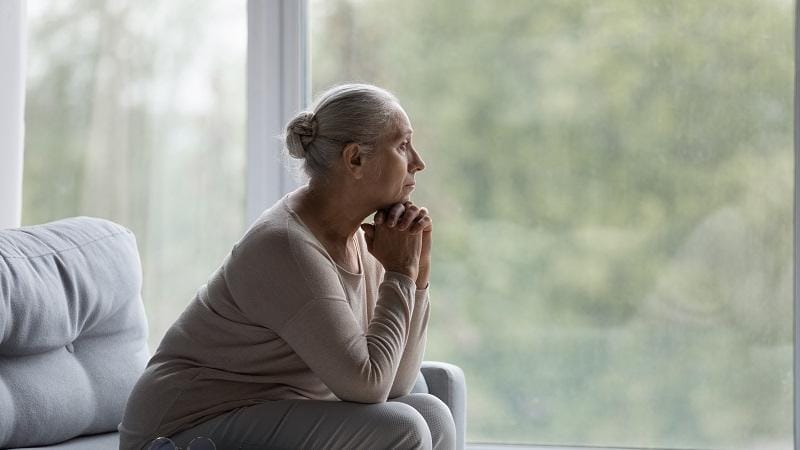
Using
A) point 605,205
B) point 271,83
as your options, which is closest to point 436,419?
point 605,205

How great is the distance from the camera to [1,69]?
9.77ft

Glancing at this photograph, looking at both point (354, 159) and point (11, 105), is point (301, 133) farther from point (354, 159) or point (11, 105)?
point (11, 105)

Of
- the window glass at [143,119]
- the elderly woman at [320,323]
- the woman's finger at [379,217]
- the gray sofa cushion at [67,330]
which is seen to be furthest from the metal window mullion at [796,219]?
the gray sofa cushion at [67,330]

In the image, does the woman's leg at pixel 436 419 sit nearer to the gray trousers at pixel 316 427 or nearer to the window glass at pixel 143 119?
the gray trousers at pixel 316 427

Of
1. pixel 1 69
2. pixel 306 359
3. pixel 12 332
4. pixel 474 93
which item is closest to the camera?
pixel 306 359

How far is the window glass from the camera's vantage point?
3336 mm

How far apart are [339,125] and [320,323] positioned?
42 cm

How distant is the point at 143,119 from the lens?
11.0ft

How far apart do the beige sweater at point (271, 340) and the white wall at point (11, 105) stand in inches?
45.7

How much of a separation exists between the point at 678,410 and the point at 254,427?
1.56 meters

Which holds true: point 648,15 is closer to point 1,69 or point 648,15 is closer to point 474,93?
point 474,93

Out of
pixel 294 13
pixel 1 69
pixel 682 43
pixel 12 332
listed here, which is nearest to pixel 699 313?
pixel 682 43

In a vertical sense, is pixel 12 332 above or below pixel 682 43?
below

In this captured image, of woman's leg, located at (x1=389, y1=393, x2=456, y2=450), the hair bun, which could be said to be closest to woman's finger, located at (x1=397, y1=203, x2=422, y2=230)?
the hair bun
